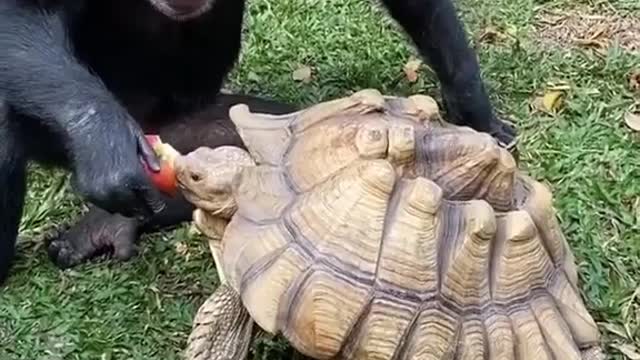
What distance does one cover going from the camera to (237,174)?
8.57 ft

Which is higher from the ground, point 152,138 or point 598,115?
point 152,138

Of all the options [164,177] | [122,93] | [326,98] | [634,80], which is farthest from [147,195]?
[634,80]

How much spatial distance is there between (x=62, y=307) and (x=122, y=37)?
680mm

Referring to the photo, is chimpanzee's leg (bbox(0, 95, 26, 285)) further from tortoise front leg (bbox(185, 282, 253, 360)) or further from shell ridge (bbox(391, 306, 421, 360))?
shell ridge (bbox(391, 306, 421, 360))

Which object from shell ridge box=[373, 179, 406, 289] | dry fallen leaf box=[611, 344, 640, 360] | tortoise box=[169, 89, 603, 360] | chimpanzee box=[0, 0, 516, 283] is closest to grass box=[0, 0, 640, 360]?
dry fallen leaf box=[611, 344, 640, 360]

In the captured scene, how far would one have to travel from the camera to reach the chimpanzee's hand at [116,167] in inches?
104

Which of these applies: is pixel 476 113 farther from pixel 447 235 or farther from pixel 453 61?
pixel 447 235

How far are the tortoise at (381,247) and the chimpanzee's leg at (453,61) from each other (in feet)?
3.38

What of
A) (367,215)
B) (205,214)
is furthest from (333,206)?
(205,214)

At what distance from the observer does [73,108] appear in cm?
282

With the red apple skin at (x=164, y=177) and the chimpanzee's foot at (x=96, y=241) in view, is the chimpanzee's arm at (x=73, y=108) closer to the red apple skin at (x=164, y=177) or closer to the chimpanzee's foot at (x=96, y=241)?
the red apple skin at (x=164, y=177)

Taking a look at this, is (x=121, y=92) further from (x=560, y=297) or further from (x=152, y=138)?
(x=560, y=297)

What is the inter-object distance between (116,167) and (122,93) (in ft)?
2.73

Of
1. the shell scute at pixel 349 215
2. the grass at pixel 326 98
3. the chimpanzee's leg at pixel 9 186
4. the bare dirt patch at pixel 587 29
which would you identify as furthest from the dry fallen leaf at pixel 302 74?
the shell scute at pixel 349 215
